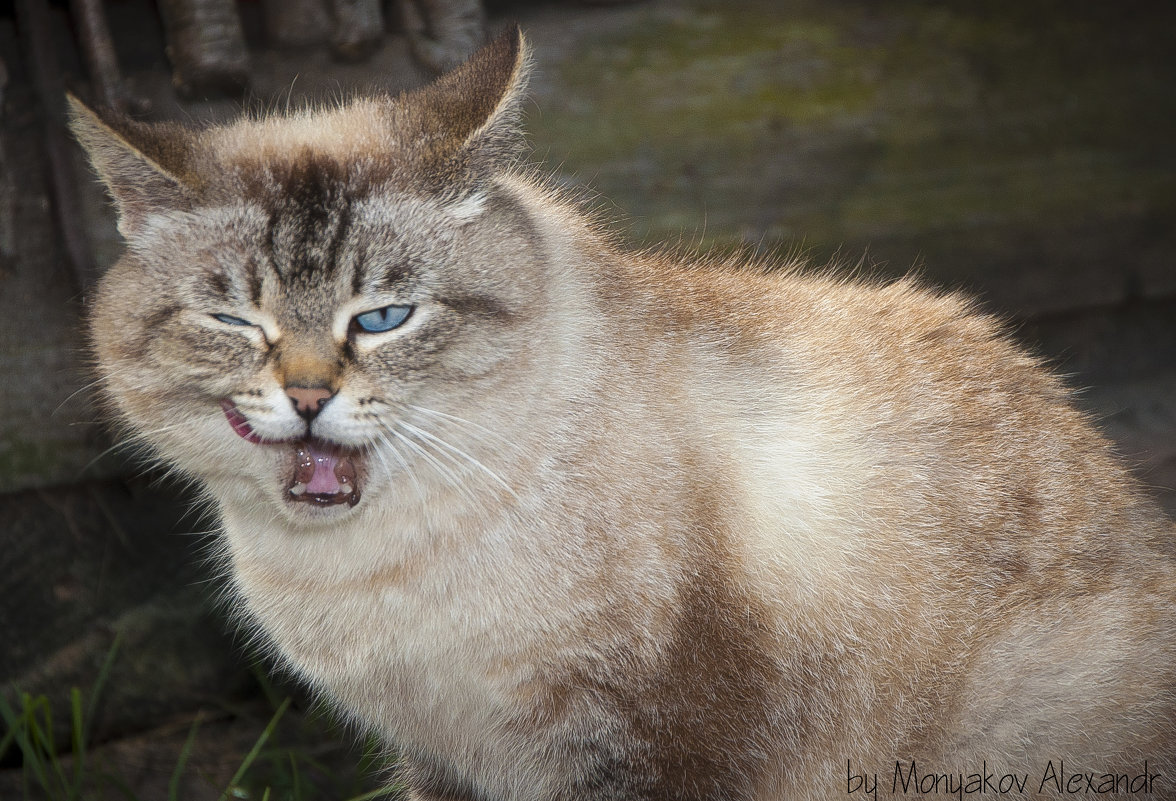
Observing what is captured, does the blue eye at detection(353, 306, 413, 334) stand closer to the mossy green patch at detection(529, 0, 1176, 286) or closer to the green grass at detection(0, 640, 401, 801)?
the green grass at detection(0, 640, 401, 801)

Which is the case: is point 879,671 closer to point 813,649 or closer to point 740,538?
point 813,649

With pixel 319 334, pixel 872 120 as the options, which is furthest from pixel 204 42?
pixel 872 120

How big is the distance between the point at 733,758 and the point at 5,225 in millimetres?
2555

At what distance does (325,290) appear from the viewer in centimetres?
206

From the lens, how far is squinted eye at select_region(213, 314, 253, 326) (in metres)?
2.09

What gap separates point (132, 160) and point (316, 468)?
689 millimetres

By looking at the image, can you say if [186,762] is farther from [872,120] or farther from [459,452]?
[872,120]

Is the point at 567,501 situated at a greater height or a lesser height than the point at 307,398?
lesser

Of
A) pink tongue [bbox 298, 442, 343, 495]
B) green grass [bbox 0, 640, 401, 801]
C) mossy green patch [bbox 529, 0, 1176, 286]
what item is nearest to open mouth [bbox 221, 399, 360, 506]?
pink tongue [bbox 298, 442, 343, 495]

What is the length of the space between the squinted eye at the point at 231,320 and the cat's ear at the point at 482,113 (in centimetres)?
48

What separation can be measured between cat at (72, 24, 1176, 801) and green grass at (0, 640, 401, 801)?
41.4 inches

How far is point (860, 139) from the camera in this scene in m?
4.14

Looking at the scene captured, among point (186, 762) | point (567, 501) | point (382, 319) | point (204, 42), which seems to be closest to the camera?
point (382, 319)

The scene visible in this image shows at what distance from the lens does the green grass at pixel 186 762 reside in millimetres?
3227
